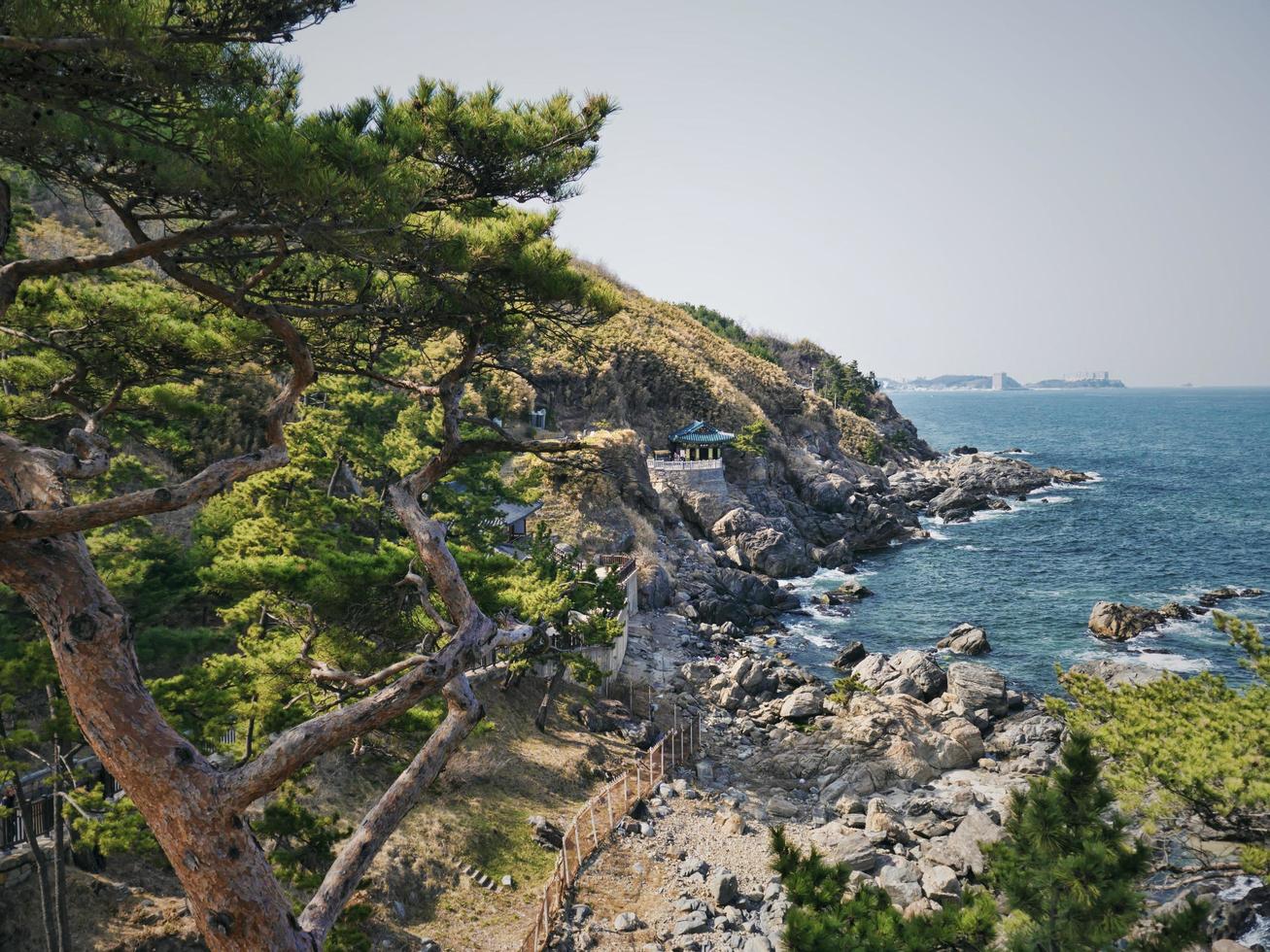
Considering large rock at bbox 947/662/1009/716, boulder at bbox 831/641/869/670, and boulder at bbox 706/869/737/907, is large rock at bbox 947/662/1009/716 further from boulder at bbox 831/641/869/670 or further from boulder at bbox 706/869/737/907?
boulder at bbox 706/869/737/907

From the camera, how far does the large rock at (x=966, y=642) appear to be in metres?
35.6

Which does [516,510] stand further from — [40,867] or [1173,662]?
[1173,662]

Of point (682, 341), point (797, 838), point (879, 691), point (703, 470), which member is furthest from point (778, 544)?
point (682, 341)

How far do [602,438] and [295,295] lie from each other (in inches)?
1444

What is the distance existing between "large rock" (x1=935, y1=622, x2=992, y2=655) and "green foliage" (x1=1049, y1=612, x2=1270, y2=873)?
72.9 ft

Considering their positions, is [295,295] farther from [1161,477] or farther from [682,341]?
[1161,477]

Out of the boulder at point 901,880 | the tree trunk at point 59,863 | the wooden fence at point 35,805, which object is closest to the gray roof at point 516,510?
the boulder at point 901,880

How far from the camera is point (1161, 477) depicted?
8338cm

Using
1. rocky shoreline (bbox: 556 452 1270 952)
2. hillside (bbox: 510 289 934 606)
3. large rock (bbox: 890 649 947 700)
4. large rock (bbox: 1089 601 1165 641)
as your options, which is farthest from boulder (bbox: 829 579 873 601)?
large rock (bbox: 890 649 947 700)

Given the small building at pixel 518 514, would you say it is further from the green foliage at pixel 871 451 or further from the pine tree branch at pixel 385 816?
the green foliage at pixel 871 451

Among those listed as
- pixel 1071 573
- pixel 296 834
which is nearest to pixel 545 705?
pixel 296 834

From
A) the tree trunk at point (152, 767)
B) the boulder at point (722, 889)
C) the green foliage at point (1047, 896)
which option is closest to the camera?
the tree trunk at point (152, 767)

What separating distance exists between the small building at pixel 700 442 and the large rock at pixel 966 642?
22415 millimetres

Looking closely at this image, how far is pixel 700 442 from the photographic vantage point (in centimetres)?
5647
